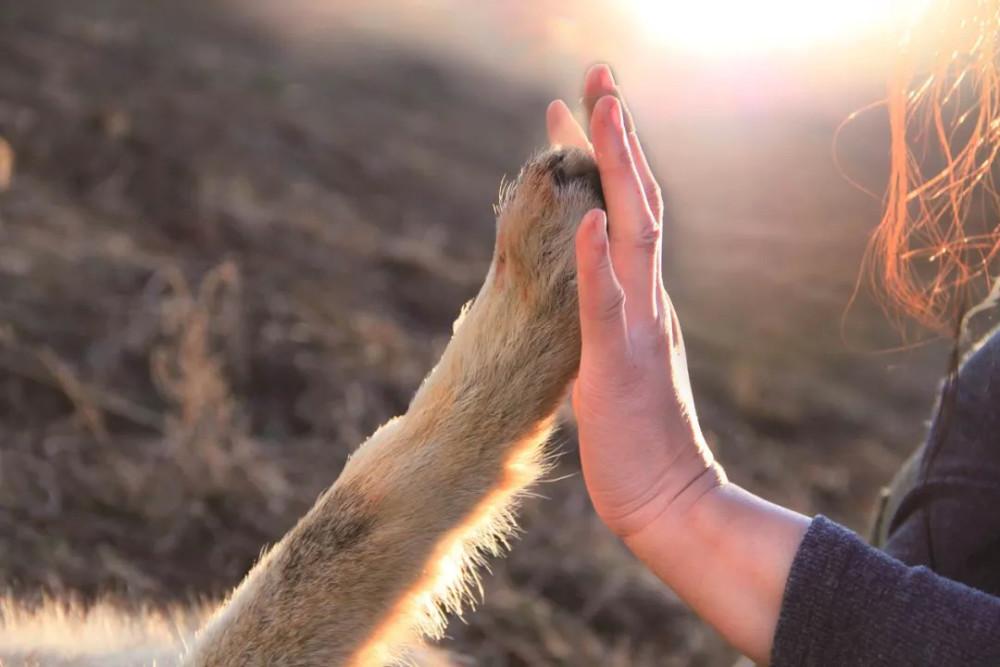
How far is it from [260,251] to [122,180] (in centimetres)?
95

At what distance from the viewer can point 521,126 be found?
1173 cm

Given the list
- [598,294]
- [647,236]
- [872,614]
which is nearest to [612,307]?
[598,294]

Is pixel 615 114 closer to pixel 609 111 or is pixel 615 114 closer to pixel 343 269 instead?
pixel 609 111

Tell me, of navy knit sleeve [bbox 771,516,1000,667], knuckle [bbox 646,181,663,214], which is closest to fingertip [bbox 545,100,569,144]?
knuckle [bbox 646,181,663,214]

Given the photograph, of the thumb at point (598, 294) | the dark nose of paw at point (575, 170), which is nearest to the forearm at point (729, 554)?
the thumb at point (598, 294)

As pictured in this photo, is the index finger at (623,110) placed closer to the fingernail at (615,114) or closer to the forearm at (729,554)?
the fingernail at (615,114)

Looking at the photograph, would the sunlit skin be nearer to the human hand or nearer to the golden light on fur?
the human hand

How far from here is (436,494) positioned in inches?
69.2

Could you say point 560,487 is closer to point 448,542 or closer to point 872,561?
point 448,542

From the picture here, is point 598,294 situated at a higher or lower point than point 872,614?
higher

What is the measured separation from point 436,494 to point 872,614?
0.71m

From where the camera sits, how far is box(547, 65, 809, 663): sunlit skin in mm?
1489

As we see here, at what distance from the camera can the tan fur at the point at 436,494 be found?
1.71 metres

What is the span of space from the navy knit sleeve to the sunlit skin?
0.13ft
